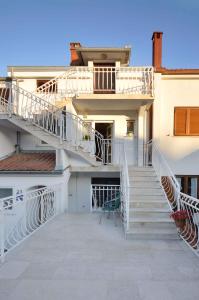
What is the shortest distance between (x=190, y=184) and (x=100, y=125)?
5705 millimetres

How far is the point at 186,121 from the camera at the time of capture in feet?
34.6

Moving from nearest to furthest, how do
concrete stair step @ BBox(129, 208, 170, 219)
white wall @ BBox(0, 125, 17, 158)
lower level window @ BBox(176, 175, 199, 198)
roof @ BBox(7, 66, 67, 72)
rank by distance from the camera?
concrete stair step @ BBox(129, 208, 170, 219), lower level window @ BBox(176, 175, 199, 198), white wall @ BBox(0, 125, 17, 158), roof @ BBox(7, 66, 67, 72)

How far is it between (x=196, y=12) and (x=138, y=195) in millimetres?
8497

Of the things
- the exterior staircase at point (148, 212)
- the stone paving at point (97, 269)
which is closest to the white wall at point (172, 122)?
the exterior staircase at point (148, 212)

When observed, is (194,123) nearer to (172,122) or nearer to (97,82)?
(172,122)

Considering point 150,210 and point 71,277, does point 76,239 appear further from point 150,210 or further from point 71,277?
point 150,210

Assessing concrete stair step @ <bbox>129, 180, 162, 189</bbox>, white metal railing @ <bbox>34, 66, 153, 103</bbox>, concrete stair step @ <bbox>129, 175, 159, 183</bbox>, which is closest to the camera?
concrete stair step @ <bbox>129, 180, 162, 189</bbox>

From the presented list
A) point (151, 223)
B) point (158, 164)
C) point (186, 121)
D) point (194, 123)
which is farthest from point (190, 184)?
point (151, 223)

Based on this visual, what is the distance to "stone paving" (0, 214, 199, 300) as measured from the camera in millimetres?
3447

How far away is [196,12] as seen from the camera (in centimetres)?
988

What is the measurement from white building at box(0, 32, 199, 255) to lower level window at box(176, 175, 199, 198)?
0.15 ft

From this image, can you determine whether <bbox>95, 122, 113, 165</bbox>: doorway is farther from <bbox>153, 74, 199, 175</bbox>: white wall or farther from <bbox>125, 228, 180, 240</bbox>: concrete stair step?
<bbox>125, 228, 180, 240</bbox>: concrete stair step

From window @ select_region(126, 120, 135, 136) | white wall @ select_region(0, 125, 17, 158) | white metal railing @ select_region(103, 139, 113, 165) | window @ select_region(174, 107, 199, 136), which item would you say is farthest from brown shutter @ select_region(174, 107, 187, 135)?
white wall @ select_region(0, 125, 17, 158)

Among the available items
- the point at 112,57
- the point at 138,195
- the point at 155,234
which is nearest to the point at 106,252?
the point at 155,234
